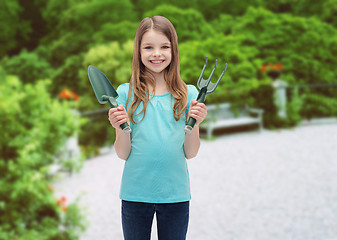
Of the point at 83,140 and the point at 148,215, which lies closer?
the point at 148,215

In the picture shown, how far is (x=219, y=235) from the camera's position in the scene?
4867mm

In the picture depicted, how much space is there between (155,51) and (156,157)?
1.02ft

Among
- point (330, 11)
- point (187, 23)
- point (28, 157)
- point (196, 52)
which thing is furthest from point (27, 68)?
point (330, 11)

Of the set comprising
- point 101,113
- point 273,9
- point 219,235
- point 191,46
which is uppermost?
point 273,9

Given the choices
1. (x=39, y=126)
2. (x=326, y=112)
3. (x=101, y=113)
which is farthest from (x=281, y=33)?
(x=39, y=126)

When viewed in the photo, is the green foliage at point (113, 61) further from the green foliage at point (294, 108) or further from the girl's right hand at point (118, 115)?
the girl's right hand at point (118, 115)

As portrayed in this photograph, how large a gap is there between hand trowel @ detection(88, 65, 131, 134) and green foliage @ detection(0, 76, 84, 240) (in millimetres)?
1822

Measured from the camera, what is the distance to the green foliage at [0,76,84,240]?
2.81m

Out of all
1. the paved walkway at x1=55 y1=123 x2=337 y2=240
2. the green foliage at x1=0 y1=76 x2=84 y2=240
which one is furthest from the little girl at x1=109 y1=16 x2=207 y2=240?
the paved walkway at x1=55 y1=123 x2=337 y2=240

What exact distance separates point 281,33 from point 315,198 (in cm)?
636

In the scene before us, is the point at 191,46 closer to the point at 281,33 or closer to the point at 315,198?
the point at 281,33

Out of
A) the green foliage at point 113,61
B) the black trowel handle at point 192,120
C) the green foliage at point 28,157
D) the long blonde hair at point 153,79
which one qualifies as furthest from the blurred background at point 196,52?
the black trowel handle at point 192,120

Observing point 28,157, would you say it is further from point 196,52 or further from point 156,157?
point 196,52

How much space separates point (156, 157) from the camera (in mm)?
1221
